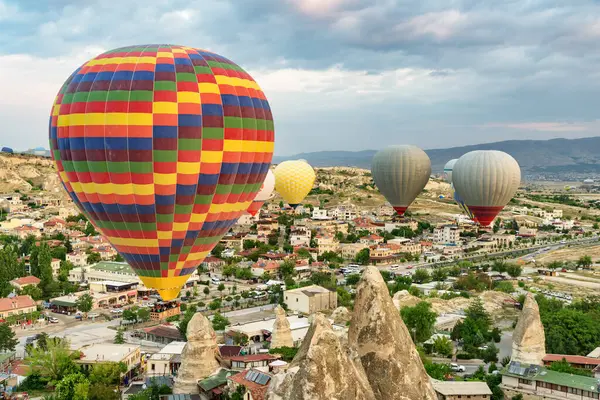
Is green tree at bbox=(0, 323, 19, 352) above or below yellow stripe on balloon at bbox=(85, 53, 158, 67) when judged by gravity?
below

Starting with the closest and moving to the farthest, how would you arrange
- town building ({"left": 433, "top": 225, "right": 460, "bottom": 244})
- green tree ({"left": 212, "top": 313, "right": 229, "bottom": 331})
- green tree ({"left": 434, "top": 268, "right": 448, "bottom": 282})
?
green tree ({"left": 212, "top": 313, "right": 229, "bottom": 331}) < green tree ({"left": 434, "top": 268, "right": 448, "bottom": 282}) < town building ({"left": 433, "top": 225, "right": 460, "bottom": 244})

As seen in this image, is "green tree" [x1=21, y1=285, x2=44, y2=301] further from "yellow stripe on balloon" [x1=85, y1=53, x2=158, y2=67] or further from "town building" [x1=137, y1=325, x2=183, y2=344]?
"yellow stripe on balloon" [x1=85, y1=53, x2=158, y2=67]

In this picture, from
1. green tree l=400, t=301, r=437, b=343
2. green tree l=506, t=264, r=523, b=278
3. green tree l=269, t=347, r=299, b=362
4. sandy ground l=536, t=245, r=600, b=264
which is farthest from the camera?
sandy ground l=536, t=245, r=600, b=264

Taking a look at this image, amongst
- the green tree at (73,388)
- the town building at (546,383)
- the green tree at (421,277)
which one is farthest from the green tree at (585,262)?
the green tree at (73,388)

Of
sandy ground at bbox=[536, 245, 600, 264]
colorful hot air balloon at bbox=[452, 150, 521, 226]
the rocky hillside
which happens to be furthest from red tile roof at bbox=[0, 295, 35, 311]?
the rocky hillside

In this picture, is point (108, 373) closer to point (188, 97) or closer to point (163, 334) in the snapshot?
point (163, 334)

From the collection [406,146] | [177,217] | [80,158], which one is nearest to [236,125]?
[177,217]

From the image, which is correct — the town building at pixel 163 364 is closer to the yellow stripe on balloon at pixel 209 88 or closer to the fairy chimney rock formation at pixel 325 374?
the yellow stripe on balloon at pixel 209 88
